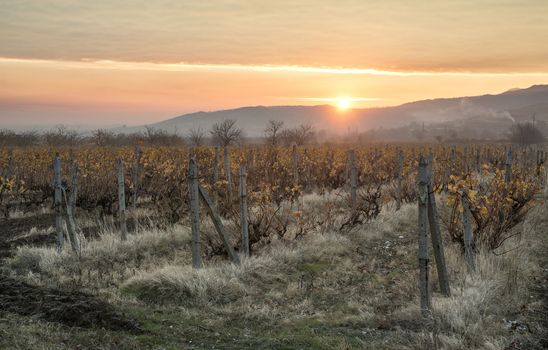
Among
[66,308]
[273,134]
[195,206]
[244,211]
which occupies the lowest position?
[66,308]

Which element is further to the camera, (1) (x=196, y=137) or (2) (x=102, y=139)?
(2) (x=102, y=139)

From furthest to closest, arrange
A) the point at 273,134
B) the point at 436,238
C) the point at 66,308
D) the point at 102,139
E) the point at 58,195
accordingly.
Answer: the point at 102,139, the point at 273,134, the point at 58,195, the point at 436,238, the point at 66,308

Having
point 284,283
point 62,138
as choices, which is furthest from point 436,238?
point 62,138

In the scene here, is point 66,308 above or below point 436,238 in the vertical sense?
below

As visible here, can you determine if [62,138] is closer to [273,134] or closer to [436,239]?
[273,134]

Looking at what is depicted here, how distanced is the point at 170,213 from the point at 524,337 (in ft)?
27.1

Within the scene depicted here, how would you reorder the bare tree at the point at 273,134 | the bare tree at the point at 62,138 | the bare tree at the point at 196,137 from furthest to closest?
1. the bare tree at the point at 62,138
2. the bare tree at the point at 273,134
3. the bare tree at the point at 196,137

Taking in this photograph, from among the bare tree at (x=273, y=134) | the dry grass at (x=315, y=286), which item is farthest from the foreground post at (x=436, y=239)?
the bare tree at (x=273, y=134)

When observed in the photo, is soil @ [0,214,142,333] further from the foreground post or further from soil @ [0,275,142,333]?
the foreground post

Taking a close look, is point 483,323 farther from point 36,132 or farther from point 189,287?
point 36,132

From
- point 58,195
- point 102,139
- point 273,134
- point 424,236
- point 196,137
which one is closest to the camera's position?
point 424,236

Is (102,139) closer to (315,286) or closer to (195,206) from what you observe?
(195,206)

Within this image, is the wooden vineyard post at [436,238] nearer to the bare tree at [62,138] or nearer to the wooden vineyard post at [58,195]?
the wooden vineyard post at [58,195]

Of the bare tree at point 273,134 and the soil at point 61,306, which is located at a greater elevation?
the bare tree at point 273,134
